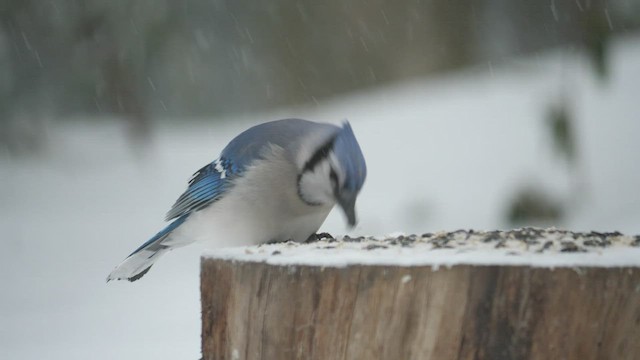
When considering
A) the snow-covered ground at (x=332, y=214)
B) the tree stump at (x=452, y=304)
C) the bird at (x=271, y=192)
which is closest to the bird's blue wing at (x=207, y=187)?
the bird at (x=271, y=192)

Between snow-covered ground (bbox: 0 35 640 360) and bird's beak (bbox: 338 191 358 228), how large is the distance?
5.87 ft

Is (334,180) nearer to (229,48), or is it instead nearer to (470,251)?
(470,251)

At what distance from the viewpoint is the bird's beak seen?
2227mm

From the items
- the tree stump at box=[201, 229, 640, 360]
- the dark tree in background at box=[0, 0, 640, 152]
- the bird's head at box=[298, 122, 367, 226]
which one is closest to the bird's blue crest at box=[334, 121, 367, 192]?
the bird's head at box=[298, 122, 367, 226]

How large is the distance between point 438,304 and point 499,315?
10 cm

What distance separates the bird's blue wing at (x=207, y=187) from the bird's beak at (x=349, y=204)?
39 centimetres

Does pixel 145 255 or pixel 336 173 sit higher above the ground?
pixel 336 173

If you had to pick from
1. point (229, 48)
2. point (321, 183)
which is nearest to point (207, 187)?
point (321, 183)

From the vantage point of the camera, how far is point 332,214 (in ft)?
18.9

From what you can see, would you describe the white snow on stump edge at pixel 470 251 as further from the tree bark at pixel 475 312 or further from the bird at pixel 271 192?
the bird at pixel 271 192

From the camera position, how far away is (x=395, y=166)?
607 centimetres

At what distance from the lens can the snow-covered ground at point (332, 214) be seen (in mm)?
4539

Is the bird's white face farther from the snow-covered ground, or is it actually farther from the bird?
the snow-covered ground

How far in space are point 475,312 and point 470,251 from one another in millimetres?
163
